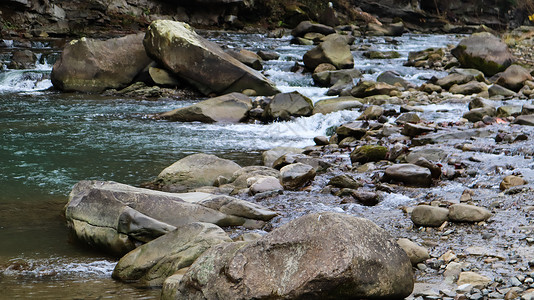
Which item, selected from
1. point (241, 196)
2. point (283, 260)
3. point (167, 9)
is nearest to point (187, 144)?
point (241, 196)

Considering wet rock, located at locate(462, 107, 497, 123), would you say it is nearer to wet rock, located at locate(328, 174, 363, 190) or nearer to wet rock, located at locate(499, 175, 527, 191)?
wet rock, located at locate(499, 175, 527, 191)

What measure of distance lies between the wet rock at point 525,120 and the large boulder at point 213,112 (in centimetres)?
541

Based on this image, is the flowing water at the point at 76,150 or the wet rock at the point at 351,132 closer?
the flowing water at the point at 76,150

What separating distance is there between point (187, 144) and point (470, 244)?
624cm

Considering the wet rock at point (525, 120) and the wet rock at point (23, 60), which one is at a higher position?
the wet rock at point (525, 120)

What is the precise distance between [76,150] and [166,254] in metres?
5.45

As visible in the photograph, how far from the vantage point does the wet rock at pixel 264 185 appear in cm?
650

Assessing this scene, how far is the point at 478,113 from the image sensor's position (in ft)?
34.0

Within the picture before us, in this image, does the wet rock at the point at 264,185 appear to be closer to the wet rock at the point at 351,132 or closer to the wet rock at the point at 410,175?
the wet rock at the point at 410,175

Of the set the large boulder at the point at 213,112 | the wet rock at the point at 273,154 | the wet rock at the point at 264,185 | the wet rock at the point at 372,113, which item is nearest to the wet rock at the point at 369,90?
the wet rock at the point at 372,113

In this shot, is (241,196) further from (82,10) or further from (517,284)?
(82,10)

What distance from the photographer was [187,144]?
9758 millimetres

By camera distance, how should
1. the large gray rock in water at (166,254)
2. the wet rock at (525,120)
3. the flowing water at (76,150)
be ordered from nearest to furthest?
the large gray rock in water at (166,254)
the flowing water at (76,150)
the wet rock at (525,120)

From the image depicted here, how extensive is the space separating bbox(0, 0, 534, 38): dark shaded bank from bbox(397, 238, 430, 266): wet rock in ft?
72.8
